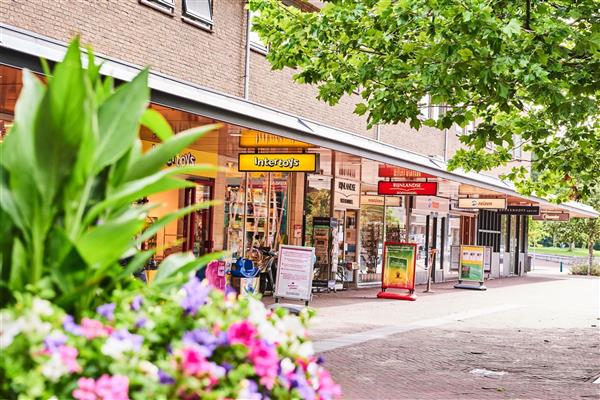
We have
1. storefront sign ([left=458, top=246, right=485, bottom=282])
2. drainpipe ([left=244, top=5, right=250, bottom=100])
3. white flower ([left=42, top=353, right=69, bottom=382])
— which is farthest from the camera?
storefront sign ([left=458, top=246, right=485, bottom=282])

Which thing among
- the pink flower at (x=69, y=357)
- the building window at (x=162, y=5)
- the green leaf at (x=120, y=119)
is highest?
the building window at (x=162, y=5)

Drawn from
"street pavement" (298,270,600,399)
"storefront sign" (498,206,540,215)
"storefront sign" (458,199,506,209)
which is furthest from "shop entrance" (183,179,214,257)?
"storefront sign" (498,206,540,215)

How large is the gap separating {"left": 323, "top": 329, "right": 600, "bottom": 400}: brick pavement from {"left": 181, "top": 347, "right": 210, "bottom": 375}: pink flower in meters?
6.35

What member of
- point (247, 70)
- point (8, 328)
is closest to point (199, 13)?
point (247, 70)

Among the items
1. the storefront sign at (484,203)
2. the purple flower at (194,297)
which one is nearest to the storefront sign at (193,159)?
the storefront sign at (484,203)

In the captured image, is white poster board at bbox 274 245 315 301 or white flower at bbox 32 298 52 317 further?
white poster board at bbox 274 245 315 301

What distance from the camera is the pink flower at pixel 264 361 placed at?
2848mm

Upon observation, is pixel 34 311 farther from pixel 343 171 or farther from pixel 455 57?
pixel 343 171

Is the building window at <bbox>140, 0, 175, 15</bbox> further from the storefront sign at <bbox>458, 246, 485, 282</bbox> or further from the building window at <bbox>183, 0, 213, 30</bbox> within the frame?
the storefront sign at <bbox>458, 246, 485, 282</bbox>

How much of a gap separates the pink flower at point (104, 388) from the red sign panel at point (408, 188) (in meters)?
20.7

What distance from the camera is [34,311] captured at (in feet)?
8.36

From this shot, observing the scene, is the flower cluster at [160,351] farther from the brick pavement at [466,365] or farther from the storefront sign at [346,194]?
the storefront sign at [346,194]

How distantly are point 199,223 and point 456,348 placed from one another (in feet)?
26.6

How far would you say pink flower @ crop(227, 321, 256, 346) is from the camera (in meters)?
2.83
